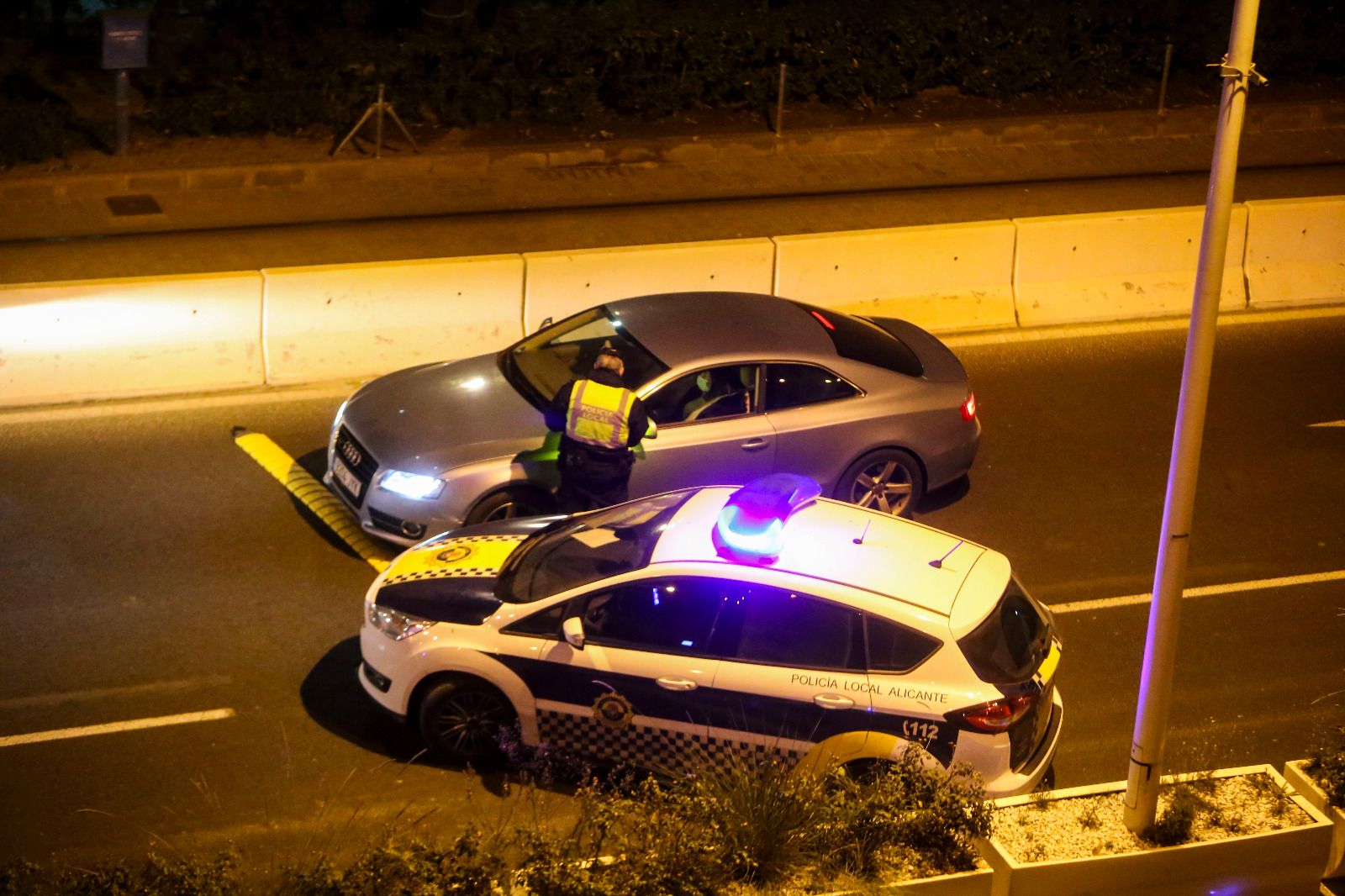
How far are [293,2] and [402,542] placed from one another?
1372cm

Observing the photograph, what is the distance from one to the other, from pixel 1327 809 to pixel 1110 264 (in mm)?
7811

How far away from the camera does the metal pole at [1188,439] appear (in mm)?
5910

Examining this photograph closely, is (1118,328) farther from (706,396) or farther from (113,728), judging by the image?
(113,728)

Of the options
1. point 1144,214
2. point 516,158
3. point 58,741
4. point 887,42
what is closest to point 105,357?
point 58,741

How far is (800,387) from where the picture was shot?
10.2 metres

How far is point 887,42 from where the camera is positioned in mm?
21516

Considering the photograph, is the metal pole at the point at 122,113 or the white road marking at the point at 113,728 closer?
the white road marking at the point at 113,728

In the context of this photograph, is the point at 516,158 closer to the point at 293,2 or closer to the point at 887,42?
the point at 293,2

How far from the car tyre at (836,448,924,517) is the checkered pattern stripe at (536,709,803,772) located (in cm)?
319

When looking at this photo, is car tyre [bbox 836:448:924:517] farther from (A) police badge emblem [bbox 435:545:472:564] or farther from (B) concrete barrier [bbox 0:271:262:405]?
(B) concrete barrier [bbox 0:271:262:405]

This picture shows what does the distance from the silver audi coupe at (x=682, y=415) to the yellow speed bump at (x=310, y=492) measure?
240 mm

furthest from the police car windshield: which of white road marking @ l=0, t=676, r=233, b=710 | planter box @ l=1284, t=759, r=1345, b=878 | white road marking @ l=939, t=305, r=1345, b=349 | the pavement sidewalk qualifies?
the pavement sidewalk

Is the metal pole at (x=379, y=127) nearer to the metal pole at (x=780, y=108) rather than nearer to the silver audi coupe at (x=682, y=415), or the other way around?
the metal pole at (x=780, y=108)

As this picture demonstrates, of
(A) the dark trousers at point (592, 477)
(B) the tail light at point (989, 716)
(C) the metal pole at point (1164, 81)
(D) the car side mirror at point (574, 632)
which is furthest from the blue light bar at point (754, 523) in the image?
(C) the metal pole at point (1164, 81)
